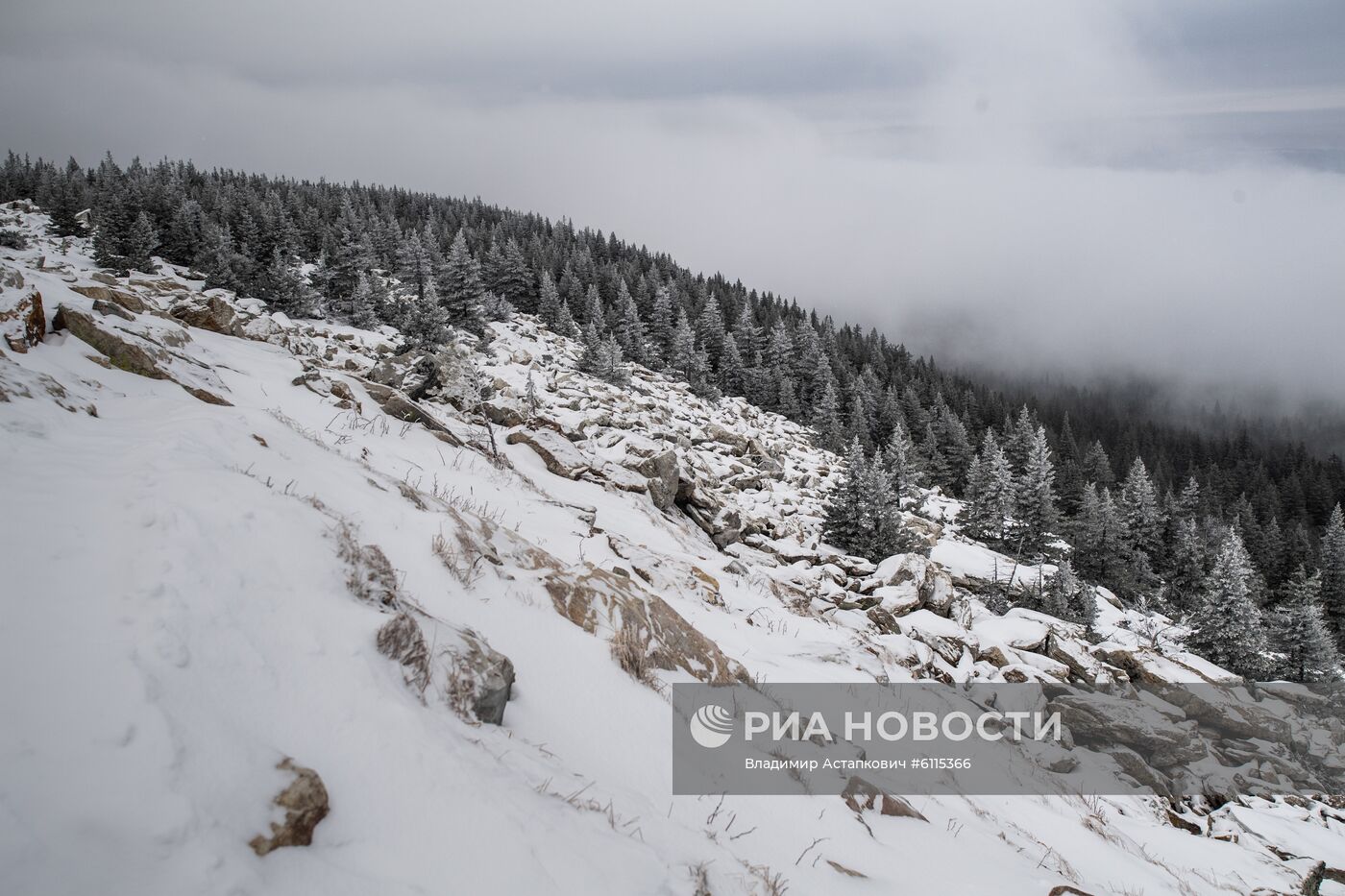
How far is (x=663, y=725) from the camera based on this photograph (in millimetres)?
4898

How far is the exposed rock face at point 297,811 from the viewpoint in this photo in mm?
2221

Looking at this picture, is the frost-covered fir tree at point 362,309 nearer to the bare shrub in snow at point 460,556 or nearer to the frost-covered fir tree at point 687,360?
the frost-covered fir tree at point 687,360

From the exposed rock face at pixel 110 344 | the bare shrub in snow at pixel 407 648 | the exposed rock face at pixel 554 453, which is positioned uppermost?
the exposed rock face at pixel 110 344

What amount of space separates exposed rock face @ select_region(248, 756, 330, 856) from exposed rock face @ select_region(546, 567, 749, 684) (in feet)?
11.2

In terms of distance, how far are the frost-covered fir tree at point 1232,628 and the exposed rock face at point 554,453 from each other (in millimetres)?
29229

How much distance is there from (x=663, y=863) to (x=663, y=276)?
92991 mm

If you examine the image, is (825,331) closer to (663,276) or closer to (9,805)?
(663,276)

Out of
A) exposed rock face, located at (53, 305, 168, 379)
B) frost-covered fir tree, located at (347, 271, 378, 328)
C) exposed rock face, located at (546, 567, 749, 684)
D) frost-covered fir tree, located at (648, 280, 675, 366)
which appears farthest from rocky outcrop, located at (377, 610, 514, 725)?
frost-covered fir tree, located at (648, 280, 675, 366)

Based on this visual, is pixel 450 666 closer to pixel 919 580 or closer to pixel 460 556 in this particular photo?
pixel 460 556

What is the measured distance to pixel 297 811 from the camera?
2326mm

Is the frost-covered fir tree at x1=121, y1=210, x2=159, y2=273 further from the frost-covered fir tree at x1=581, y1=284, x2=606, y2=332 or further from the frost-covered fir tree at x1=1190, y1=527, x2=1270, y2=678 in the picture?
the frost-covered fir tree at x1=1190, y1=527, x2=1270, y2=678

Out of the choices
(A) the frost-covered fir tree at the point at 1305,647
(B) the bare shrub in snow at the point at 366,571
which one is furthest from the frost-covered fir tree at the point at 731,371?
(B) the bare shrub in snow at the point at 366,571

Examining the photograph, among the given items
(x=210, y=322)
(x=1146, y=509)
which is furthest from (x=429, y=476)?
(x=1146, y=509)

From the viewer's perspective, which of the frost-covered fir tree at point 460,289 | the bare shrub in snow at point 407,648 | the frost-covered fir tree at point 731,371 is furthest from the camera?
the frost-covered fir tree at point 731,371
